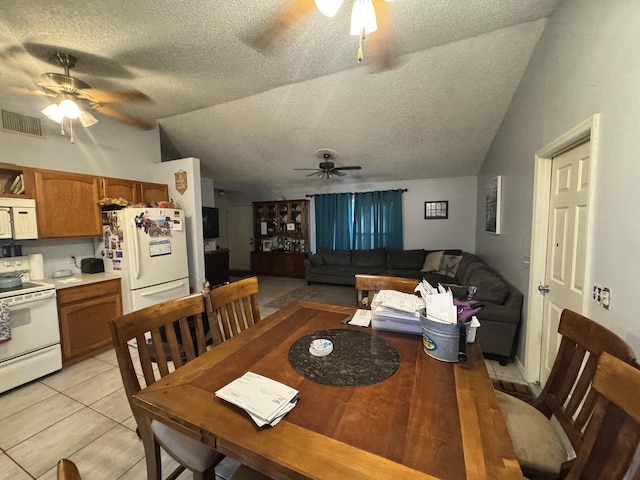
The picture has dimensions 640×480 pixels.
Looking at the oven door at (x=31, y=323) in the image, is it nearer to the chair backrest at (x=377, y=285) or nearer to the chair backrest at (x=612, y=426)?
the chair backrest at (x=377, y=285)

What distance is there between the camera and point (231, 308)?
5.05 ft

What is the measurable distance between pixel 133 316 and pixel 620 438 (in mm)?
1647

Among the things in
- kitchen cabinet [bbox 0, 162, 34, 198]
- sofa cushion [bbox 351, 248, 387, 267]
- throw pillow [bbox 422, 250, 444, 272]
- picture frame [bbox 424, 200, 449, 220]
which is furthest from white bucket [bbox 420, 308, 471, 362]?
picture frame [bbox 424, 200, 449, 220]

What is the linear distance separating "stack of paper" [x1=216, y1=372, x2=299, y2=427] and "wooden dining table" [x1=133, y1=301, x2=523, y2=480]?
26 mm

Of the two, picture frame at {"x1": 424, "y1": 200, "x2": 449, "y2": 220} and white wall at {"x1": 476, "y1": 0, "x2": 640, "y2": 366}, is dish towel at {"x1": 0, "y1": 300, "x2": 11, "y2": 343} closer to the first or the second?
white wall at {"x1": 476, "y1": 0, "x2": 640, "y2": 366}

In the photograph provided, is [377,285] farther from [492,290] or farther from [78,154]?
[78,154]

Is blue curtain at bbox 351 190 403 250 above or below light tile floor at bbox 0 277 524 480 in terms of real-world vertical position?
above

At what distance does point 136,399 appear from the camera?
86cm

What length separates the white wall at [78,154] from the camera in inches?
101

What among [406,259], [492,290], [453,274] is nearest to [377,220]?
[406,259]

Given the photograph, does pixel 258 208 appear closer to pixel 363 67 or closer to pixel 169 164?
pixel 169 164

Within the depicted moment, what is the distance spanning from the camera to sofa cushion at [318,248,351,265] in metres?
5.75

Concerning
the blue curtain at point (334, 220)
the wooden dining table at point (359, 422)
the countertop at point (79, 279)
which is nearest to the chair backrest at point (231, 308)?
the wooden dining table at point (359, 422)

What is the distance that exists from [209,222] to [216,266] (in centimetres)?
92
